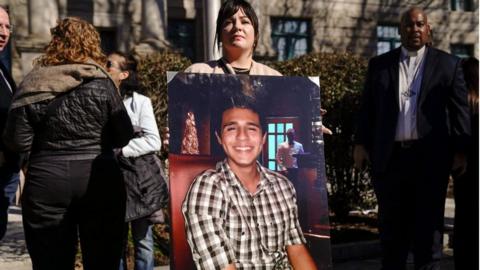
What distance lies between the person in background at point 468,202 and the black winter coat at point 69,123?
2.83 m

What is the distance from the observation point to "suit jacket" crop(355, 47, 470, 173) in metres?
4.62

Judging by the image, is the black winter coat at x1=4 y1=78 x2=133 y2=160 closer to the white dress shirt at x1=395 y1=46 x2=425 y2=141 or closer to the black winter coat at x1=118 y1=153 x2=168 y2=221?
the black winter coat at x1=118 y1=153 x2=168 y2=221

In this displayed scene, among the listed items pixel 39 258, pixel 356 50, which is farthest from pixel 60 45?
pixel 356 50

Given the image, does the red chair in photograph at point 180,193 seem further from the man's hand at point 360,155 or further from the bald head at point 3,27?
the man's hand at point 360,155

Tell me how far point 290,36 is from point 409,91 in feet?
56.8

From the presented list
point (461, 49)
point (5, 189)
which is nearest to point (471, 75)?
point (5, 189)

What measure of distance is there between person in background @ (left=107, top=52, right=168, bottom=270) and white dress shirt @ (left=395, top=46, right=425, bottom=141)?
1.87m

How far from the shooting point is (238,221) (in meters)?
3.11

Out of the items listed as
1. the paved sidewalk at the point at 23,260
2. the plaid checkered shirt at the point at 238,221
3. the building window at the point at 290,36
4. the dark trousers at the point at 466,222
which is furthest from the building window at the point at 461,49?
the plaid checkered shirt at the point at 238,221

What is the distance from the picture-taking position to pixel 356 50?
2286 cm

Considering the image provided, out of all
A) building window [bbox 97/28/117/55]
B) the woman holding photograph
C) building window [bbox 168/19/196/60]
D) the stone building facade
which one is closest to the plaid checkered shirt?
the woman holding photograph

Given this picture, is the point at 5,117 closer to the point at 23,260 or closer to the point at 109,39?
the point at 23,260

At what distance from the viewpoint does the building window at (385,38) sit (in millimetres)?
23672

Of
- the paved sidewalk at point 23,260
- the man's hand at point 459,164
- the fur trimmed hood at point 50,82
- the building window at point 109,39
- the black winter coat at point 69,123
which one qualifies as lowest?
the paved sidewalk at point 23,260
